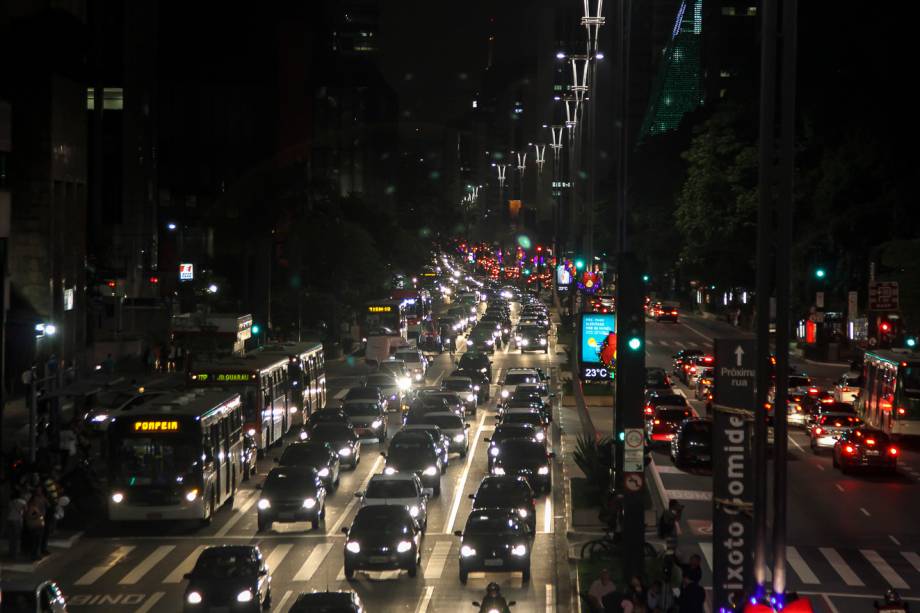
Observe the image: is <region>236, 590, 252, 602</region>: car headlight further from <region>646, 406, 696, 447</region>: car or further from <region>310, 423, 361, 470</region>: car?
<region>646, 406, 696, 447</region>: car

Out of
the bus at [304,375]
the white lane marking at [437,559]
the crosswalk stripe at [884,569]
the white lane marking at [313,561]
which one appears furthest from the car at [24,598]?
the bus at [304,375]

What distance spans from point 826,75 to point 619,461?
43764mm

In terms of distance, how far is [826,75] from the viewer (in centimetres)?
6488

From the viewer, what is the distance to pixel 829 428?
142ft

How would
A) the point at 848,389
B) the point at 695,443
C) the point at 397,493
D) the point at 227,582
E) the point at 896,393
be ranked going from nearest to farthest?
the point at 227,582
the point at 397,493
the point at 695,443
the point at 896,393
the point at 848,389

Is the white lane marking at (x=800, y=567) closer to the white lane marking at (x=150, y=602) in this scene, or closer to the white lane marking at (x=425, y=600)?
the white lane marking at (x=425, y=600)

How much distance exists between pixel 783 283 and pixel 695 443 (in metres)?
23.3

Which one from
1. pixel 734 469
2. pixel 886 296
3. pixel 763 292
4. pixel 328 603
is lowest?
pixel 328 603

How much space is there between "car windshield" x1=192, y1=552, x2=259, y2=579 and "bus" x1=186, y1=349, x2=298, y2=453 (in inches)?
649

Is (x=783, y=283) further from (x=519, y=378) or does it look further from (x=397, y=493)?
(x=519, y=378)

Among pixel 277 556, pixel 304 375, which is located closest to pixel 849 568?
pixel 277 556

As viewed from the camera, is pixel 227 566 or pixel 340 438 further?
pixel 340 438

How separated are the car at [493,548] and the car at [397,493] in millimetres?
3456

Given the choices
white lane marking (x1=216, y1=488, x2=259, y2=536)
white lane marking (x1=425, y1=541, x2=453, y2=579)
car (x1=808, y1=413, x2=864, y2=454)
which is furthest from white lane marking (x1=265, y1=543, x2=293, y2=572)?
car (x1=808, y1=413, x2=864, y2=454)
